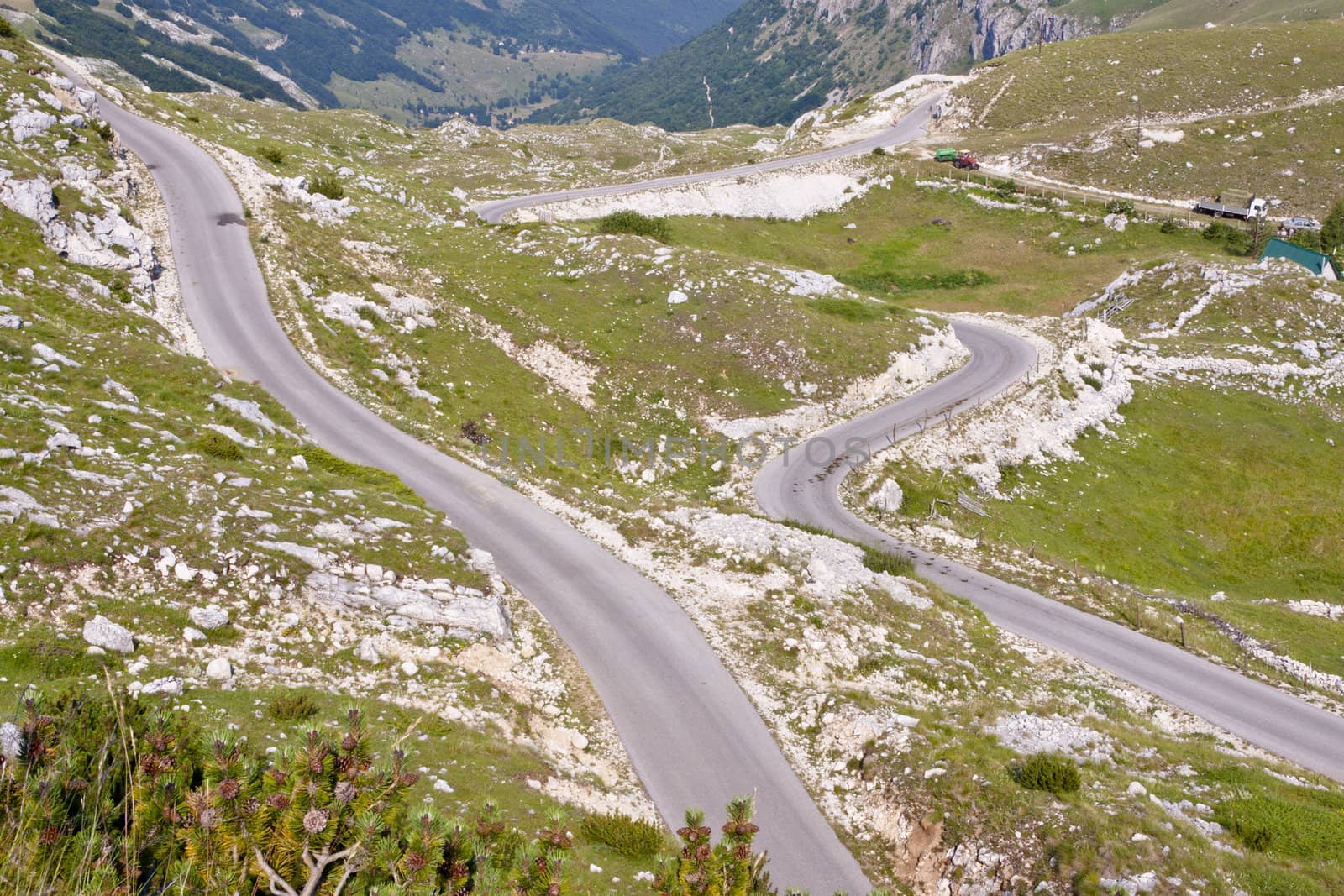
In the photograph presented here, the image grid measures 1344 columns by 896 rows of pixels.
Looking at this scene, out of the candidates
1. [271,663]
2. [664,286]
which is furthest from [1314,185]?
[271,663]

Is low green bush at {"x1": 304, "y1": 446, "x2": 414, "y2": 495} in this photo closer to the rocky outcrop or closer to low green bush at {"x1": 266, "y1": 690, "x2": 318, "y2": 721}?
the rocky outcrop

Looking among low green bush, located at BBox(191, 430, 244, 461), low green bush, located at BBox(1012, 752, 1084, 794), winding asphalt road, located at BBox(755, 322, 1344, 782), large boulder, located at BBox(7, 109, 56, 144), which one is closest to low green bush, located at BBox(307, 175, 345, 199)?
large boulder, located at BBox(7, 109, 56, 144)

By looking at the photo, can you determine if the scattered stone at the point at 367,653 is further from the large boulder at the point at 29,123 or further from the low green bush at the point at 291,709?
the large boulder at the point at 29,123

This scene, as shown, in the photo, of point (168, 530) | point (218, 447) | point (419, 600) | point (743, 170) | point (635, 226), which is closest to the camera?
point (168, 530)

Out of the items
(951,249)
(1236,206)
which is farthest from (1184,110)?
(951,249)

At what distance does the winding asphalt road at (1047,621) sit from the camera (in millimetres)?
27203

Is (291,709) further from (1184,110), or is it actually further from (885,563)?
(1184,110)

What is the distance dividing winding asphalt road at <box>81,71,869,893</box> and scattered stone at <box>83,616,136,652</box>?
1241 cm

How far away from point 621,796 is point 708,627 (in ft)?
27.3

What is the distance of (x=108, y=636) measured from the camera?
18203 mm

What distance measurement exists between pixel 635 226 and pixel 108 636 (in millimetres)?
64963

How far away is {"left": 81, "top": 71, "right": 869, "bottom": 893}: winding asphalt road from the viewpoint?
20.8m

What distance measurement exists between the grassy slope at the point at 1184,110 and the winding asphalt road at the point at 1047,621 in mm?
66811

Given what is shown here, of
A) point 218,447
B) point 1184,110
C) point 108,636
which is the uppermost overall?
point 1184,110
